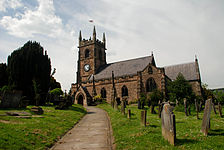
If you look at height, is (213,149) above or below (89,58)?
below

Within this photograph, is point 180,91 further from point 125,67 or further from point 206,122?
point 206,122

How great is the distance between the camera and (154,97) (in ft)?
89.8

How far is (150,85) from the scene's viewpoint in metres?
32.2

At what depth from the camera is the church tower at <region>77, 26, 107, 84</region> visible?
151 feet

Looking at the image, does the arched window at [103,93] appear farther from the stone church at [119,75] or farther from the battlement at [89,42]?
the battlement at [89,42]

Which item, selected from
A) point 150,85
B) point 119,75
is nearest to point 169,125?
point 150,85

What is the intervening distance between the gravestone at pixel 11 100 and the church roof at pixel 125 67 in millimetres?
25258

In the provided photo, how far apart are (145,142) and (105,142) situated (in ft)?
6.27

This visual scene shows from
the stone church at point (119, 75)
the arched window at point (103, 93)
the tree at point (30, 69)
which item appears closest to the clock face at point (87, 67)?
the stone church at point (119, 75)

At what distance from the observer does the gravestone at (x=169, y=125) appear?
5.85m

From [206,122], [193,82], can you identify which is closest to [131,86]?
[193,82]

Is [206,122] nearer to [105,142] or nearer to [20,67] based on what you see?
[105,142]

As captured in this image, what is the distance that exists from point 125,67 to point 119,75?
2975 millimetres

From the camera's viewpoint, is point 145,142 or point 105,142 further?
point 105,142
